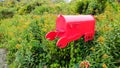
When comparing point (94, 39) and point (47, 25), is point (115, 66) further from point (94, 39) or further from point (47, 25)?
point (47, 25)

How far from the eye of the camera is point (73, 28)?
3.68 metres

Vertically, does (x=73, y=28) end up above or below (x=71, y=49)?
above

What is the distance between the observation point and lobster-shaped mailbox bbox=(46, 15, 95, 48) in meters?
3.62

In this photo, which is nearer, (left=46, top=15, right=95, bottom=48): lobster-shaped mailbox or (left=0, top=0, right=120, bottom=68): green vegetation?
(left=0, top=0, right=120, bottom=68): green vegetation

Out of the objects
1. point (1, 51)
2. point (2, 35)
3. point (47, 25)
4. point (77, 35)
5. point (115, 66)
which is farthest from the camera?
point (2, 35)

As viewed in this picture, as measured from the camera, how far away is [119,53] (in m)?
3.53

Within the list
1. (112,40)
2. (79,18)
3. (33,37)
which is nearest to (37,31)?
(33,37)

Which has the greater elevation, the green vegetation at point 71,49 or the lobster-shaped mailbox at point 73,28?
the lobster-shaped mailbox at point 73,28

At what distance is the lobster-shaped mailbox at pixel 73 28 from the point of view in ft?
11.9

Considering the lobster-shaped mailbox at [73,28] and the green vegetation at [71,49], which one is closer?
the green vegetation at [71,49]

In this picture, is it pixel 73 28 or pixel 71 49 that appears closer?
pixel 73 28

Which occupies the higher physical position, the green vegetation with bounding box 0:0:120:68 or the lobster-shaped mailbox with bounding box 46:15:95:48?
the lobster-shaped mailbox with bounding box 46:15:95:48

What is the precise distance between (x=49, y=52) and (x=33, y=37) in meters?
0.72

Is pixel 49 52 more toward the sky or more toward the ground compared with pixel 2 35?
more toward the sky
